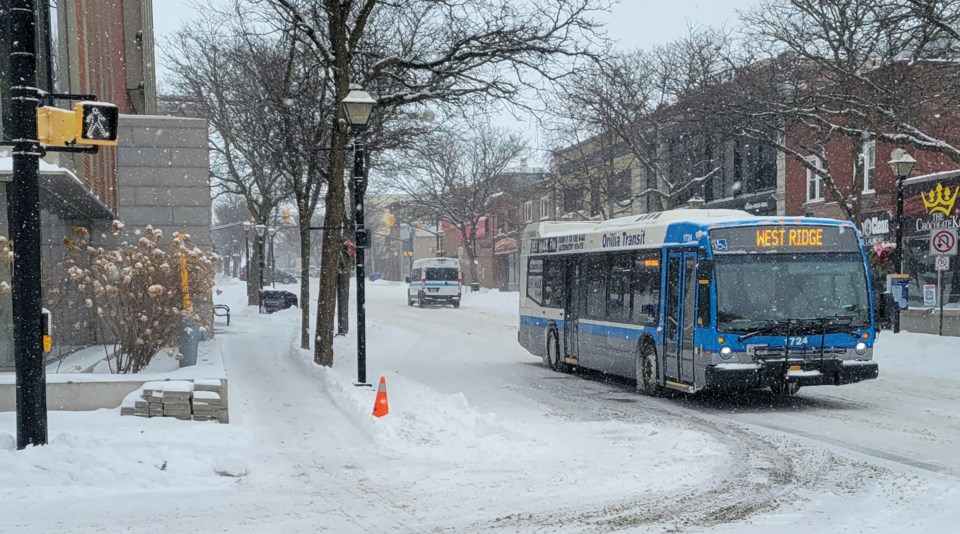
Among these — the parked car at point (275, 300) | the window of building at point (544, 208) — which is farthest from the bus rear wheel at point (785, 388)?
the window of building at point (544, 208)

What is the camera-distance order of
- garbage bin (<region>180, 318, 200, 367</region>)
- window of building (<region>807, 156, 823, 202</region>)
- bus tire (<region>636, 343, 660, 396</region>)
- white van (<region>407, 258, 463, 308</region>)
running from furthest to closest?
white van (<region>407, 258, 463, 308</region>) < window of building (<region>807, 156, 823, 202</region>) < bus tire (<region>636, 343, 660, 396</region>) < garbage bin (<region>180, 318, 200, 367</region>)

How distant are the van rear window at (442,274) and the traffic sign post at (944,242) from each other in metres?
33.1

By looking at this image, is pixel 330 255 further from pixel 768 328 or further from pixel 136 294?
pixel 768 328

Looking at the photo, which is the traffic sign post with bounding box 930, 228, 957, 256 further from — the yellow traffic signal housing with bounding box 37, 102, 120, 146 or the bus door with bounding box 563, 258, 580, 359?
the yellow traffic signal housing with bounding box 37, 102, 120, 146

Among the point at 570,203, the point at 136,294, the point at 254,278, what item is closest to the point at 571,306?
the point at 136,294

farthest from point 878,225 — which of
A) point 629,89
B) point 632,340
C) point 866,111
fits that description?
point 632,340

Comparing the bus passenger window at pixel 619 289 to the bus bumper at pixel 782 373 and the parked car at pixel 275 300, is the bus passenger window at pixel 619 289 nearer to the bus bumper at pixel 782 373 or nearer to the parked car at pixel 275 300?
the bus bumper at pixel 782 373

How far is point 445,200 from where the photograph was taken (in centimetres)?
6203

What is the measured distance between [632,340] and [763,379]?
10.4 feet

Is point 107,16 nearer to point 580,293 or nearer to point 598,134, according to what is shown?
point 580,293

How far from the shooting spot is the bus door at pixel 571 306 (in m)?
18.8

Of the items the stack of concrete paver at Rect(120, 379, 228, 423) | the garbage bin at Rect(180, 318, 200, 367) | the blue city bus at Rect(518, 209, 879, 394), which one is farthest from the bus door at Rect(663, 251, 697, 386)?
the garbage bin at Rect(180, 318, 200, 367)

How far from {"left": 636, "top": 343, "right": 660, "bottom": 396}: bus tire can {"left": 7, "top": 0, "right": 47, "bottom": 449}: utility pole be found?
9.31m

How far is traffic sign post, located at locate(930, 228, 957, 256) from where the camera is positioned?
70.4 ft
